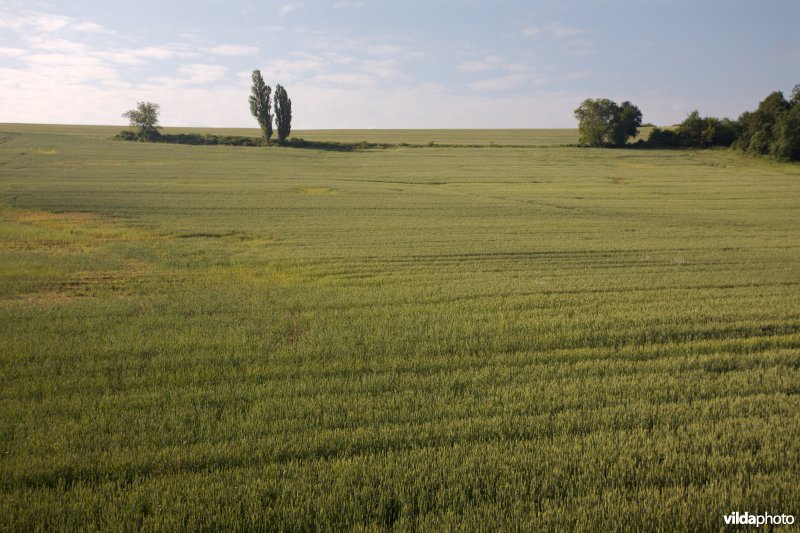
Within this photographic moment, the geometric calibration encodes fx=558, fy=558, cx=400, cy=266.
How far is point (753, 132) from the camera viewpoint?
63469 mm

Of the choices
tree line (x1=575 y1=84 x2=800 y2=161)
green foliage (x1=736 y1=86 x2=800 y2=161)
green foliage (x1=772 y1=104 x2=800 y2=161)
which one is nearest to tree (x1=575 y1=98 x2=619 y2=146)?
tree line (x1=575 y1=84 x2=800 y2=161)

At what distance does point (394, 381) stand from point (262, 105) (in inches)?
3226

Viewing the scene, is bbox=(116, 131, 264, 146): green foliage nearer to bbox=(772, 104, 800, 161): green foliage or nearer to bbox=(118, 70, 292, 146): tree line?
bbox=(118, 70, 292, 146): tree line

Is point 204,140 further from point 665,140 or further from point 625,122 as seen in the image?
point 665,140

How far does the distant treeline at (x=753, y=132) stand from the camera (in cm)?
5556

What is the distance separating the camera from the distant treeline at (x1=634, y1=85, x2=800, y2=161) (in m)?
55.6

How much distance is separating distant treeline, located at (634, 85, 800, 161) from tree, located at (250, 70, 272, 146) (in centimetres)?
5322

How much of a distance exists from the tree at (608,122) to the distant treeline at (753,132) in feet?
10.1

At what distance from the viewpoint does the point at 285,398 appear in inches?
297

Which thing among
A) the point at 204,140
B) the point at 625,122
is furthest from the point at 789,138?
the point at 204,140

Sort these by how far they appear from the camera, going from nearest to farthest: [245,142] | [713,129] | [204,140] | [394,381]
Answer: [394,381] → [713,129] → [245,142] → [204,140]

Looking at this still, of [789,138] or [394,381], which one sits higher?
[789,138]

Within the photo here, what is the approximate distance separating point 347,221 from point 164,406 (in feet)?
67.7

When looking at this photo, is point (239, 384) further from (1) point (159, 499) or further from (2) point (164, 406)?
(1) point (159, 499)
